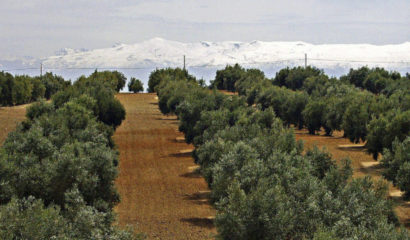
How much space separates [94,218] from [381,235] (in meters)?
11.8

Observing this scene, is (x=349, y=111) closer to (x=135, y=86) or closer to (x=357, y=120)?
(x=357, y=120)

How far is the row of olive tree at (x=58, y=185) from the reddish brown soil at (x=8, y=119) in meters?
31.2

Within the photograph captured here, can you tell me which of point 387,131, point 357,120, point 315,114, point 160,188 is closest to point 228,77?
point 315,114

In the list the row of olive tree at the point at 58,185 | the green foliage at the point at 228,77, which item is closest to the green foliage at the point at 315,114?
the row of olive tree at the point at 58,185

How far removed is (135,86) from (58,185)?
515ft

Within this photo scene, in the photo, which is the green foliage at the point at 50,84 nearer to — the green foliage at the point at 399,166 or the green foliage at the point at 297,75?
the green foliage at the point at 297,75

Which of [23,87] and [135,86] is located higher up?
[23,87]

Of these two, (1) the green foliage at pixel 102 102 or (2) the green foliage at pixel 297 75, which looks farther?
(2) the green foliage at pixel 297 75

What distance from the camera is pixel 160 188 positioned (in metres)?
56.8

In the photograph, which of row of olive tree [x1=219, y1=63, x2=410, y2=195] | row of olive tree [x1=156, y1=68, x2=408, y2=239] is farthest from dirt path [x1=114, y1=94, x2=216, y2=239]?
row of olive tree [x1=219, y1=63, x2=410, y2=195]

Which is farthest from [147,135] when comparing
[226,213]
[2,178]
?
[226,213]

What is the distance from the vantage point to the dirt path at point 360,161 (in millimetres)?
46219

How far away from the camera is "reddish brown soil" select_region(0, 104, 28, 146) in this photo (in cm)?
8212

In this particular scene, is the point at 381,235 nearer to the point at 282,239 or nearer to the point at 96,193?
the point at 282,239
